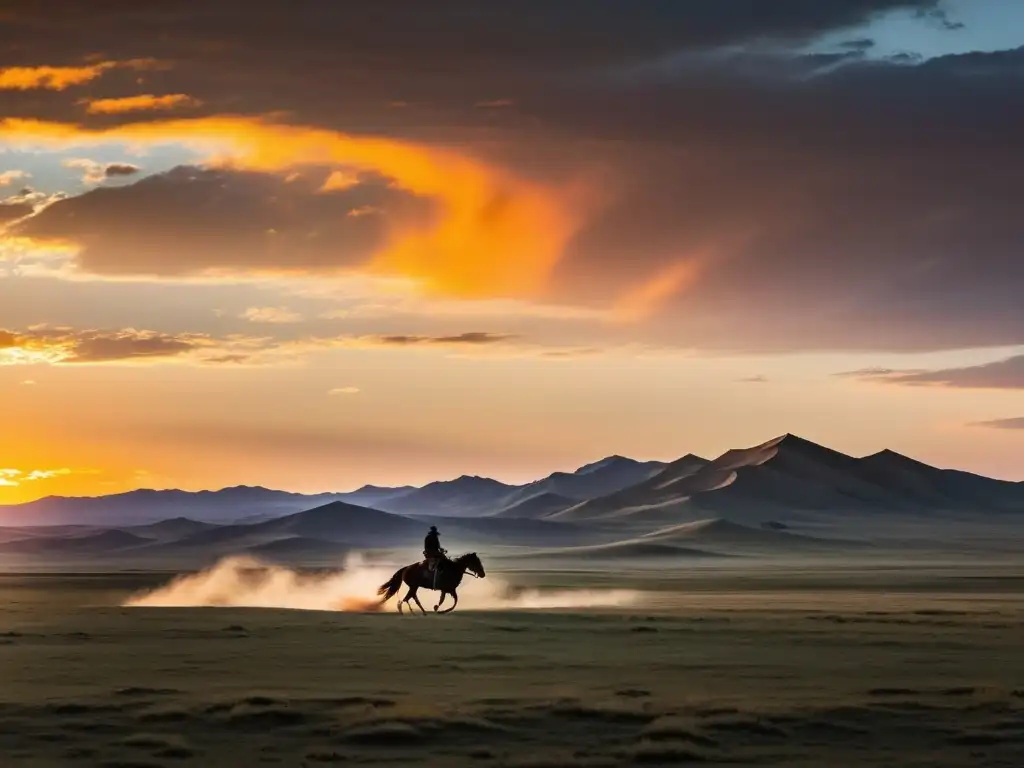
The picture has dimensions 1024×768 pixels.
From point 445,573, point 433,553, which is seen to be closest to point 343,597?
point 445,573

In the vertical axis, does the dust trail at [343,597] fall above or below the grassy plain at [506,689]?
above

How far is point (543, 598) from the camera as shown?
72062 mm

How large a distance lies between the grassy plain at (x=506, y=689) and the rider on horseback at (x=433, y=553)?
156cm

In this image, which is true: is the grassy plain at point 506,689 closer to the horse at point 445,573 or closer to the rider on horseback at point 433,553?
the horse at point 445,573

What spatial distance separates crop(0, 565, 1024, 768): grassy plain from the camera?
23438 mm

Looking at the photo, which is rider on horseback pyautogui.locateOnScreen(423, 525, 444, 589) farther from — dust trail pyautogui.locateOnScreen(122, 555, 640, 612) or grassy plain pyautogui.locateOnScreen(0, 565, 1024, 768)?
dust trail pyautogui.locateOnScreen(122, 555, 640, 612)

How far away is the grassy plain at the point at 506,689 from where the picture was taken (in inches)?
923

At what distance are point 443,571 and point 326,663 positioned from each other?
578 inches

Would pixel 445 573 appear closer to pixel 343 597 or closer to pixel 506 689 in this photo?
pixel 343 597

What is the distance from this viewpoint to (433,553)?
161 feet

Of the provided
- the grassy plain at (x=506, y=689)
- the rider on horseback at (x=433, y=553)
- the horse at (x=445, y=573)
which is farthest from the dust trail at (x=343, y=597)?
the rider on horseback at (x=433, y=553)

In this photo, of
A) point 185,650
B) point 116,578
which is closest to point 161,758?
point 185,650

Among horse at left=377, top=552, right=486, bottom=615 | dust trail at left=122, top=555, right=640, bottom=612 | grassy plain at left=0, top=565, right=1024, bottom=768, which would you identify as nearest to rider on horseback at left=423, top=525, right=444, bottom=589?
horse at left=377, top=552, right=486, bottom=615

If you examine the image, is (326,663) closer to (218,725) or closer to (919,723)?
(218,725)
